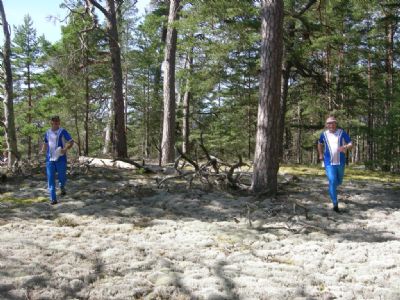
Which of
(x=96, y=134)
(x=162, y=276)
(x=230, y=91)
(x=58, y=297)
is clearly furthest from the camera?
(x=96, y=134)

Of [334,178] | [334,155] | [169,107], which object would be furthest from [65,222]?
[169,107]

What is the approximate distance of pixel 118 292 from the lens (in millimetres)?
4254

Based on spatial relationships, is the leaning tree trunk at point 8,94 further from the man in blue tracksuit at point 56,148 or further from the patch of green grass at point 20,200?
the man in blue tracksuit at point 56,148

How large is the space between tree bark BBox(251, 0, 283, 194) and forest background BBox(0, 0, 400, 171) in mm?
2900

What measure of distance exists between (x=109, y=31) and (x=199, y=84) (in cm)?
527

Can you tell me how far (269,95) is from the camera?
8828mm

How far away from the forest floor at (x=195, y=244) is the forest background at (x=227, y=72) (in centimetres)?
313

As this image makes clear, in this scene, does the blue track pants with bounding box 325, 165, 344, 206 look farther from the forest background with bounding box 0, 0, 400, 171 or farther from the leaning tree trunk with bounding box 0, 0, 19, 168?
the leaning tree trunk with bounding box 0, 0, 19, 168

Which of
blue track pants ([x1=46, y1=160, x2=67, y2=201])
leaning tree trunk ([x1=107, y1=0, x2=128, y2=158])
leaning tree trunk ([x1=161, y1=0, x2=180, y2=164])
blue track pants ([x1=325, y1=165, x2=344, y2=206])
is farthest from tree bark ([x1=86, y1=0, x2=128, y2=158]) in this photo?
blue track pants ([x1=325, y1=165, x2=344, y2=206])

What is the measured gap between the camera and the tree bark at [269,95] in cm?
884

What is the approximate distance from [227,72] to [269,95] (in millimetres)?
10003

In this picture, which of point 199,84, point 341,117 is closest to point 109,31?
point 199,84

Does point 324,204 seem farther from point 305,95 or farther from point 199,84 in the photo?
point 305,95

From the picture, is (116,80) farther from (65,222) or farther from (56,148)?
(65,222)
